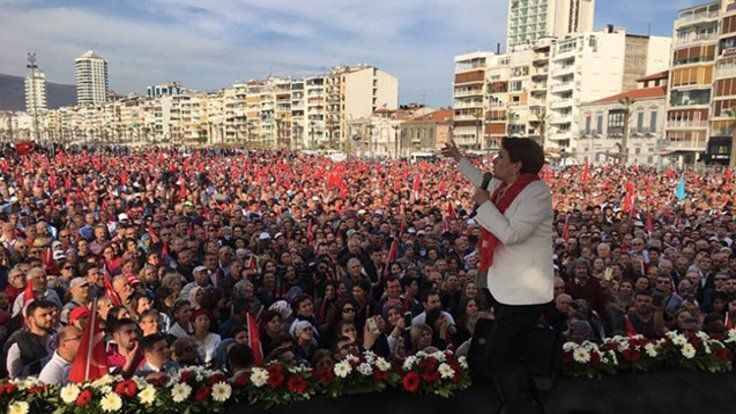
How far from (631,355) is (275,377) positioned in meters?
2.62

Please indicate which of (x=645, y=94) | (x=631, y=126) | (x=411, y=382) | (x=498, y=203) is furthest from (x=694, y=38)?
(x=411, y=382)

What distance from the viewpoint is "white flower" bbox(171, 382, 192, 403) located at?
3.75m

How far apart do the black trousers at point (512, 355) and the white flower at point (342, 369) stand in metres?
0.94

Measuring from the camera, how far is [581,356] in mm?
4359

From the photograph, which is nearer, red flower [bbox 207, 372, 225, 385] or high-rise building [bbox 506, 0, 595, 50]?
red flower [bbox 207, 372, 225, 385]

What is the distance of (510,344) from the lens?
149 inches

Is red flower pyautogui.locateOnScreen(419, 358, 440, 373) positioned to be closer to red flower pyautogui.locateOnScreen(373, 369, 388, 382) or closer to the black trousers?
red flower pyautogui.locateOnScreen(373, 369, 388, 382)

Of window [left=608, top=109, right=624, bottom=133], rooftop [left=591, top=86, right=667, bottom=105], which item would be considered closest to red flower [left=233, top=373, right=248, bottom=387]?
rooftop [left=591, top=86, right=667, bottom=105]

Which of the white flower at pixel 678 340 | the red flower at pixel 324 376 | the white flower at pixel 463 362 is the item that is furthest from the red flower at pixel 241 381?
the white flower at pixel 678 340

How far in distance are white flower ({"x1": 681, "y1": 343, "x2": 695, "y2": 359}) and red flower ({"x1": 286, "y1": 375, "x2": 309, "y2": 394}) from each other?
286 centimetres

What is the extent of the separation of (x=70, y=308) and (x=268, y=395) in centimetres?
402

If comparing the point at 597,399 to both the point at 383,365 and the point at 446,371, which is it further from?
the point at 383,365

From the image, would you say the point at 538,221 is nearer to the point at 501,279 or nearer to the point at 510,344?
the point at 501,279

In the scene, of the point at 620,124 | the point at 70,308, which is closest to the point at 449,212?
the point at 70,308
